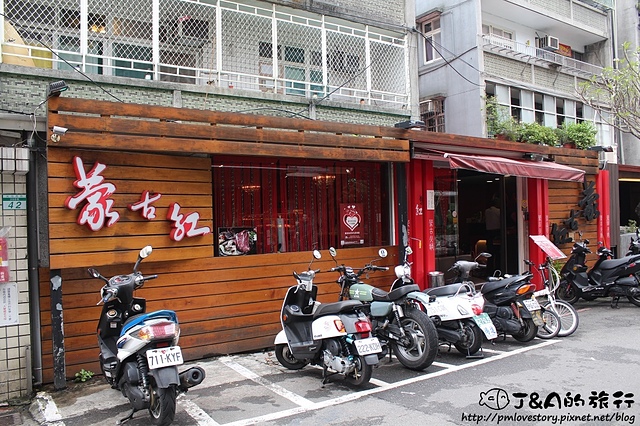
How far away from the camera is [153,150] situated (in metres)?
6.43

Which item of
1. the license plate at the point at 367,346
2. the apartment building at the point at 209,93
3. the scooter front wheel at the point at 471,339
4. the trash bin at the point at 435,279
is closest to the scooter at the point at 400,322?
the license plate at the point at 367,346

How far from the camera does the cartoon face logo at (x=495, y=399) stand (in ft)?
16.5

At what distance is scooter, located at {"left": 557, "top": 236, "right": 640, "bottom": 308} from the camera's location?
9.85 metres

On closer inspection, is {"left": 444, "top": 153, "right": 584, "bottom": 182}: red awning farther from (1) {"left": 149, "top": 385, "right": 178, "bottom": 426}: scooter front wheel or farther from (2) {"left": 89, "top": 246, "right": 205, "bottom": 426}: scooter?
(1) {"left": 149, "top": 385, "right": 178, "bottom": 426}: scooter front wheel

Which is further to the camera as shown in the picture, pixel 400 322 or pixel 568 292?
pixel 568 292

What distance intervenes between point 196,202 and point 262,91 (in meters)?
2.97

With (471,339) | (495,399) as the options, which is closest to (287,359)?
(471,339)

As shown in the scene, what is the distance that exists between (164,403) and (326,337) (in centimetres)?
188

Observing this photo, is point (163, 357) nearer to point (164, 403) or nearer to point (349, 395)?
point (164, 403)

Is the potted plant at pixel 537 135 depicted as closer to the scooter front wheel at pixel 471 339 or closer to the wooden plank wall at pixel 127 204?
the scooter front wheel at pixel 471 339

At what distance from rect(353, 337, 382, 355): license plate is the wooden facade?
2.39 metres

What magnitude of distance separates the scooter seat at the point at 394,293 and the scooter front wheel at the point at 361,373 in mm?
1075

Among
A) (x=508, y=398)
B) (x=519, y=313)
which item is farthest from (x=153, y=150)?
(x=519, y=313)

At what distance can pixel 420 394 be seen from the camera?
545 centimetres
